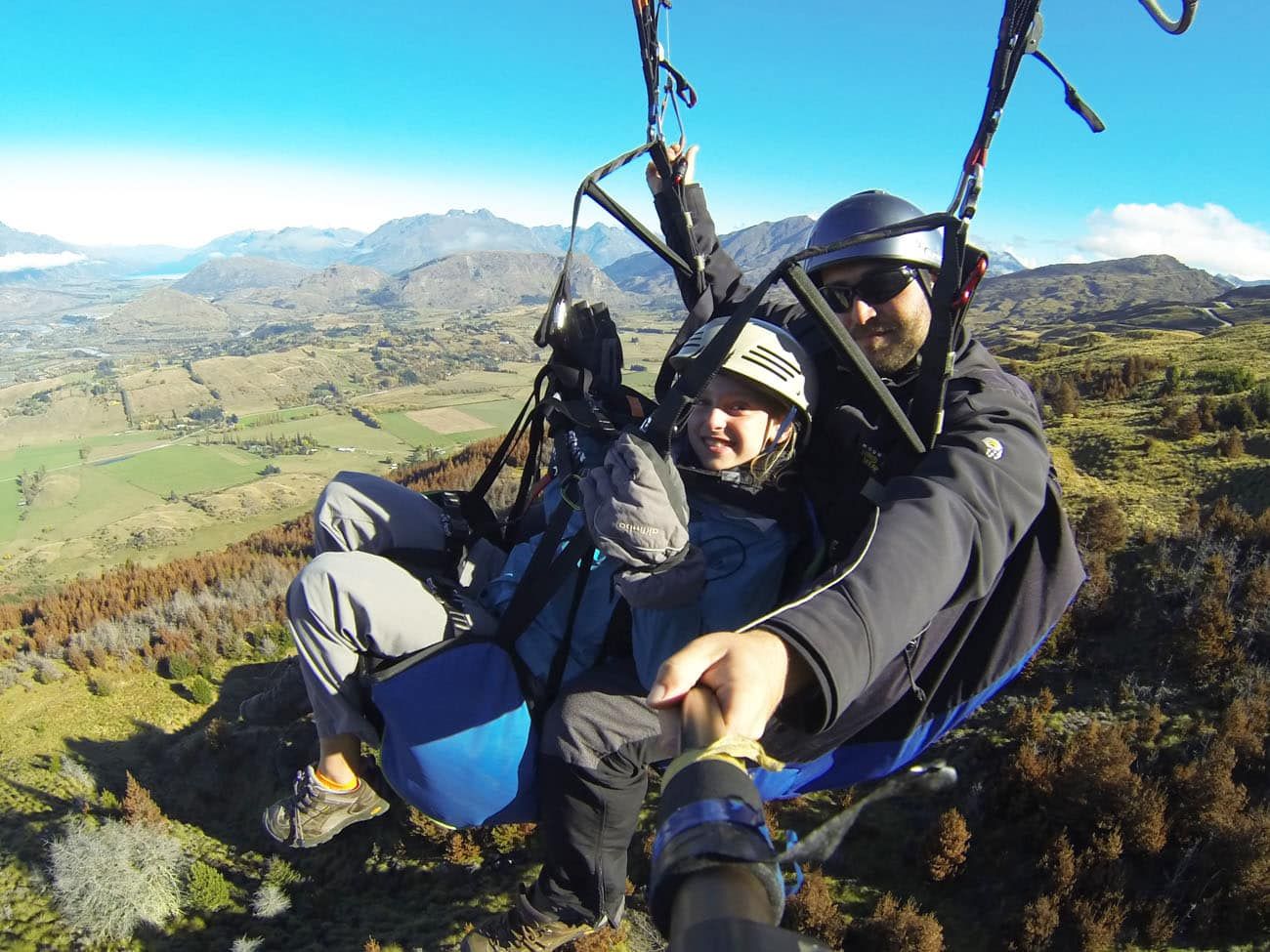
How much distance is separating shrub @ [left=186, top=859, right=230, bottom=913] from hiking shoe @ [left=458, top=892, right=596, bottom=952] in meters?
3.19

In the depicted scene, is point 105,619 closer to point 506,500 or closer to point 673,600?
point 506,500

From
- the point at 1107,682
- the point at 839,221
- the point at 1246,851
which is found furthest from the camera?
the point at 1107,682

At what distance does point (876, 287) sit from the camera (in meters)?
2.93

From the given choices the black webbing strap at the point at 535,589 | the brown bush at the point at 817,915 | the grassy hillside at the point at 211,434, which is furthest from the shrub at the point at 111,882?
the grassy hillside at the point at 211,434

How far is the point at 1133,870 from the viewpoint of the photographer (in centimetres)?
468

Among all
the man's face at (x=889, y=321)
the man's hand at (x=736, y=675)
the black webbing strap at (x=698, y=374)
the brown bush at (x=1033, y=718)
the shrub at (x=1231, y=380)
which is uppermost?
the shrub at (x=1231, y=380)

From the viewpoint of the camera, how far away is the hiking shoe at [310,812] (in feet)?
10.2

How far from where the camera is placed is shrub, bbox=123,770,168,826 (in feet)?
18.0

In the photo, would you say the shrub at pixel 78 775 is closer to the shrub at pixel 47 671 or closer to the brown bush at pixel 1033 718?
the shrub at pixel 47 671

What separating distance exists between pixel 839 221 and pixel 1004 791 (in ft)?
16.5

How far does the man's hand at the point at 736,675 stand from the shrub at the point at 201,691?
8874mm

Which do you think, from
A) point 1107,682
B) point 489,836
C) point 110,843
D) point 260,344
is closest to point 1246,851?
point 1107,682

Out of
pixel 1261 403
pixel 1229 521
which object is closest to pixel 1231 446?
pixel 1261 403

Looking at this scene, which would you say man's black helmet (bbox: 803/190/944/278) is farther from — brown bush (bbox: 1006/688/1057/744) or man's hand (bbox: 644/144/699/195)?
brown bush (bbox: 1006/688/1057/744)
